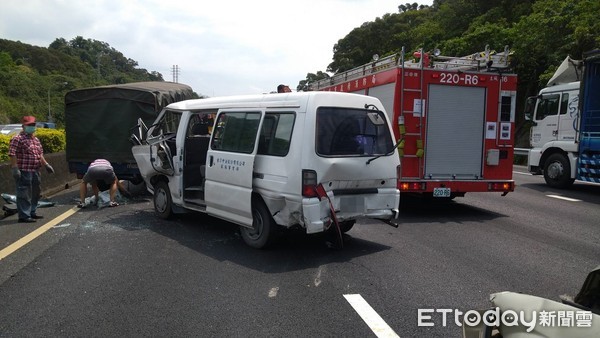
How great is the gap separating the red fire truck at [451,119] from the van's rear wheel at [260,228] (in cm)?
337

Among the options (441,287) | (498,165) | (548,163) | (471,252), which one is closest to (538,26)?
(548,163)

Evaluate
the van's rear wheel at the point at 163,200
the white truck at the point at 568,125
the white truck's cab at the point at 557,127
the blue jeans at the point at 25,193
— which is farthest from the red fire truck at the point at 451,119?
the blue jeans at the point at 25,193

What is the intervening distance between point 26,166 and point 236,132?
4.09 m

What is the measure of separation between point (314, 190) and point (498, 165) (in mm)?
4945

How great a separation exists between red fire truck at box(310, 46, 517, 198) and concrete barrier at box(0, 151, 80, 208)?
7.42 m

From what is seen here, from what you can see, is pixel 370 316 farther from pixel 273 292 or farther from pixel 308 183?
pixel 308 183

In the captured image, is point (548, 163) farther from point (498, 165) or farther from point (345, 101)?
point (345, 101)

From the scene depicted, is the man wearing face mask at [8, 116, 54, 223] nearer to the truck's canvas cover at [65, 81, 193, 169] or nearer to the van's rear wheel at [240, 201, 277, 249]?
the truck's canvas cover at [65, 81, 193, 169]

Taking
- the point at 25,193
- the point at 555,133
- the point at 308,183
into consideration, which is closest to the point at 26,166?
the point at 25,193

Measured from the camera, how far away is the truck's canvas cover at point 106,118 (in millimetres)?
10836

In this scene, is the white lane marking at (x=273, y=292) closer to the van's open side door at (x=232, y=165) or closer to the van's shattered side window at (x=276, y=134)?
the van's open side door at (x=232, y=165)

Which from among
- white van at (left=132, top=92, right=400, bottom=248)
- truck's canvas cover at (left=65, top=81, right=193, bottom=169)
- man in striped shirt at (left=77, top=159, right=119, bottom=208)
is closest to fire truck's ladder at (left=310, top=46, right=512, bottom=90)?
white van at (left=132, top=92, right=400, bottom=248)

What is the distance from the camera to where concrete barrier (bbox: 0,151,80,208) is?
30.2ft

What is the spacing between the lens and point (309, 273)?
5.24 m
